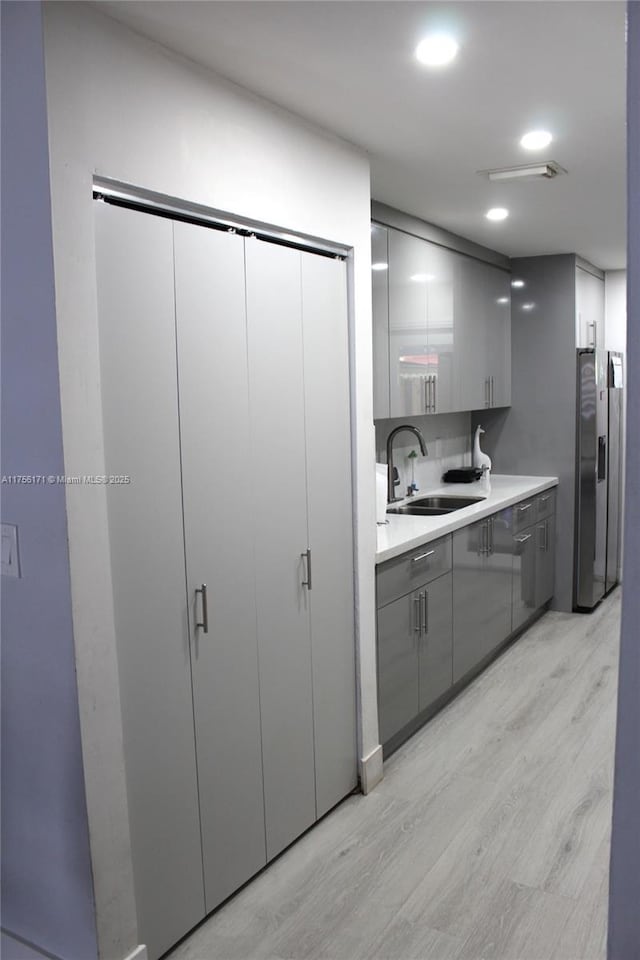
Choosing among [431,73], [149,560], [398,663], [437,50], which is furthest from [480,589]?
[437,50]

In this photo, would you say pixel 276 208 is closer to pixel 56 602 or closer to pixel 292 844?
pixel 56 602

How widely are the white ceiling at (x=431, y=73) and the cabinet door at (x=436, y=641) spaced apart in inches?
74.4

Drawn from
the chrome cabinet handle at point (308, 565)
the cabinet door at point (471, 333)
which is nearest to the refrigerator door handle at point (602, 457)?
the cabinet door at point (471, 333)

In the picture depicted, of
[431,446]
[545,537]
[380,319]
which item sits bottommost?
[545,537]

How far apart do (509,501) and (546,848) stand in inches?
89.3

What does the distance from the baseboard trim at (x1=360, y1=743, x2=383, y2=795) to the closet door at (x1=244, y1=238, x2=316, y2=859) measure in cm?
38

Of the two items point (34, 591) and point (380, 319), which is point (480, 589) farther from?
point (34, 591)

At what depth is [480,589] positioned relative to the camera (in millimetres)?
4328

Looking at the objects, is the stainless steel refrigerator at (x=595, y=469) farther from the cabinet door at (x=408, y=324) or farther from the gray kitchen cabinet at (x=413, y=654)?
the gray kitchen cabinet at (x=413, y=654)

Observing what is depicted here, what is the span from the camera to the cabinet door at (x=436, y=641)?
12.0ft

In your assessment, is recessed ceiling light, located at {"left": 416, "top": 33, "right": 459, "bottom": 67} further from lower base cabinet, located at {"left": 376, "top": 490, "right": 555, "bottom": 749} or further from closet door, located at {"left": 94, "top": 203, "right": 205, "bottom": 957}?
lower base cabinet, located at {"left": 376, "top": 490, "right": 555, "bottom": 749}

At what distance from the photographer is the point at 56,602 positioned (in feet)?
6.38

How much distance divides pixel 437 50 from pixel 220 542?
1514 mm

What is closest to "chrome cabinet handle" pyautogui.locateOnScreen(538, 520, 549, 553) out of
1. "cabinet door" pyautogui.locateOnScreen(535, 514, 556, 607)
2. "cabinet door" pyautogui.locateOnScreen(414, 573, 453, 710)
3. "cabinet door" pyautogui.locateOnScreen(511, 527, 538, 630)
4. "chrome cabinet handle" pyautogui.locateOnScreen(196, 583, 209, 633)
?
"cabinet door" pyautogui.locateOnScreen(535, 514, 556, 607)
